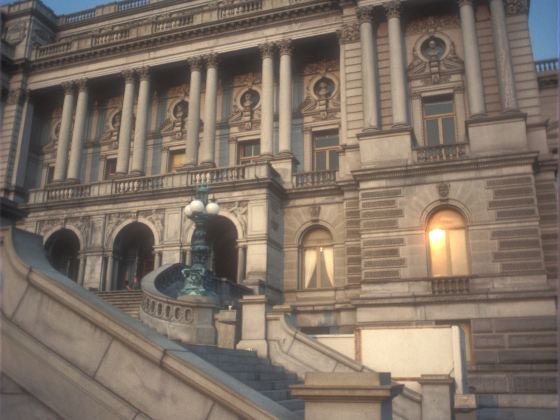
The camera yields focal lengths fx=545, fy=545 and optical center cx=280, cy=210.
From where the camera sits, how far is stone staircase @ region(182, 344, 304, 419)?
36.0ft

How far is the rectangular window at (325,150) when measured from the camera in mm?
29547

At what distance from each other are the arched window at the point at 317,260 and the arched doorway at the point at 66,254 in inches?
483

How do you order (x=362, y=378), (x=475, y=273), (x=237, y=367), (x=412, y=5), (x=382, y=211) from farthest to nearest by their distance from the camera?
1. (x=412, y=5)
2. (x=382, y=211)
3. (x=475, y=273)
4. (x=237, y=367)
5. (x=362, y=378)

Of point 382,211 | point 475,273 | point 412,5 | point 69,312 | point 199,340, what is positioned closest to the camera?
point 69,312

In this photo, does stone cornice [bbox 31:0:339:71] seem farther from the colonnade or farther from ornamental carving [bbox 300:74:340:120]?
ornamental carving [bbox 300:74:340:120]

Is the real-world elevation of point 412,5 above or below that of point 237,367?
above

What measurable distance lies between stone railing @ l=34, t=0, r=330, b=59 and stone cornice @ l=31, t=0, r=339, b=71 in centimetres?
12

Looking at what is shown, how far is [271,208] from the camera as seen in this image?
1005 inches

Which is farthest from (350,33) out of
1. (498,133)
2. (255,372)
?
(255,372)

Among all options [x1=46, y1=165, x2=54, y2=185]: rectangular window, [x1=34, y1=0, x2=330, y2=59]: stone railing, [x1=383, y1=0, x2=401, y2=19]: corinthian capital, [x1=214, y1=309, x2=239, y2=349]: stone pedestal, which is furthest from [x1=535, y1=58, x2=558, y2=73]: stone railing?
[x1=46, y1=165, x2=54, y2=185]: rectangular window

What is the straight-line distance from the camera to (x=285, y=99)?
2920 cm

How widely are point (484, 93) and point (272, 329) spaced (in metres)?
16.2

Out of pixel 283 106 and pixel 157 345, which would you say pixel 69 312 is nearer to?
pixel 157 345

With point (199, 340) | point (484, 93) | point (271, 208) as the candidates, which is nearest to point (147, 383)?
point (199, 340)
